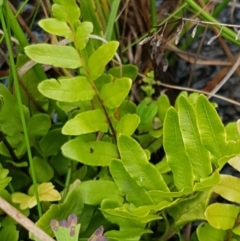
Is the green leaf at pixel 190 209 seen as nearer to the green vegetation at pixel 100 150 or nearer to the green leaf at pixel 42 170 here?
the green vegetation at pixel 100 150

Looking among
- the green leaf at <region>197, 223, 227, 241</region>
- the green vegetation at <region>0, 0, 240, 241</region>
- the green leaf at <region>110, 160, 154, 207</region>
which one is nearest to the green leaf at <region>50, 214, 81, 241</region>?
the green vegetation at <region>0, 0, 240, 241</region>

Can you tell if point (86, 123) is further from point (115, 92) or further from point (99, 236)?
point (99, 236)

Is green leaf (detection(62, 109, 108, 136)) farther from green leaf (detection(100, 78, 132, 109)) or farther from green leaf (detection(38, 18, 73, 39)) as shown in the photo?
green leaf (detection(38, 18, 73, 39))

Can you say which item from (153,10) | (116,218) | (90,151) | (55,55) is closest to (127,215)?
(116,218)

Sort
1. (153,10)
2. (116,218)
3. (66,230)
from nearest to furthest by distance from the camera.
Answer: (66,230) < (116,218) < (153,10)

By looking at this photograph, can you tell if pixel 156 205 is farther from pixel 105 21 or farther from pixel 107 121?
pixel 105 21
